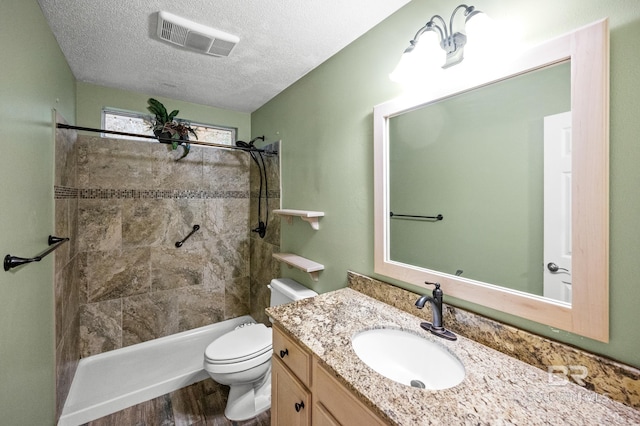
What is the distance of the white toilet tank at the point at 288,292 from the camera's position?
184 centimetres

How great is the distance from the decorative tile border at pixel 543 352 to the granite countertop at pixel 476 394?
0.09ft

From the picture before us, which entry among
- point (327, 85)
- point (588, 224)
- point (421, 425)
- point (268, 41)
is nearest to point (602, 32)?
point (588, 224)

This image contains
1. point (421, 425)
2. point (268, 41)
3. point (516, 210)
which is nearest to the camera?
point (421, 425)

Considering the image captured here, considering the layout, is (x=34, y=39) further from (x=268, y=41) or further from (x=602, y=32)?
(x=602, y=32)

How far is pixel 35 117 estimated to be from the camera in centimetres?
126

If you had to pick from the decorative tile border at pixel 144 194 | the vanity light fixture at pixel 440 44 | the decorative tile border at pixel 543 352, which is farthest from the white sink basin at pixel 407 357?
the decorative tile border at pixel 144 194

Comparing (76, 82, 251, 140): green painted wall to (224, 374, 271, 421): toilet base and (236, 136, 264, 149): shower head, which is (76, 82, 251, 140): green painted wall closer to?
(236, 136, 264, 149): shower head

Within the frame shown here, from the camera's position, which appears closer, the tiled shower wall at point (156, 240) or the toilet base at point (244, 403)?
the toilet base at point (244, 403)

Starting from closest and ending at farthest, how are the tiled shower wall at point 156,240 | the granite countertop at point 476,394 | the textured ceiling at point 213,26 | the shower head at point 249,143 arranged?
the granite countertop at point 476,394, the textured ceiling at point 213,26, the tiled shower wall at point 156,240, the shower head at point 249,143

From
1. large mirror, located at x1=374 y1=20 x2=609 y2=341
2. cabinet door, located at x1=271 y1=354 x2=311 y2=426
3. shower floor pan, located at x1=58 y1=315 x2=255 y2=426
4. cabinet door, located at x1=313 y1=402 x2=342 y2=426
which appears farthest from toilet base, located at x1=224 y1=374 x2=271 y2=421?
large mirror, located at x1=374 y1=20 x2=609 y2=341

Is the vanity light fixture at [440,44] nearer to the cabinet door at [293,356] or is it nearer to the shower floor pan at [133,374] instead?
the cabinet door at [293,356]

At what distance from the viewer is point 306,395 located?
3.22 feet

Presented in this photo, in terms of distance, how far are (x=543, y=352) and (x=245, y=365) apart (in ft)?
5.12

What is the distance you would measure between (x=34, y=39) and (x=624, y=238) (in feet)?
8.02
